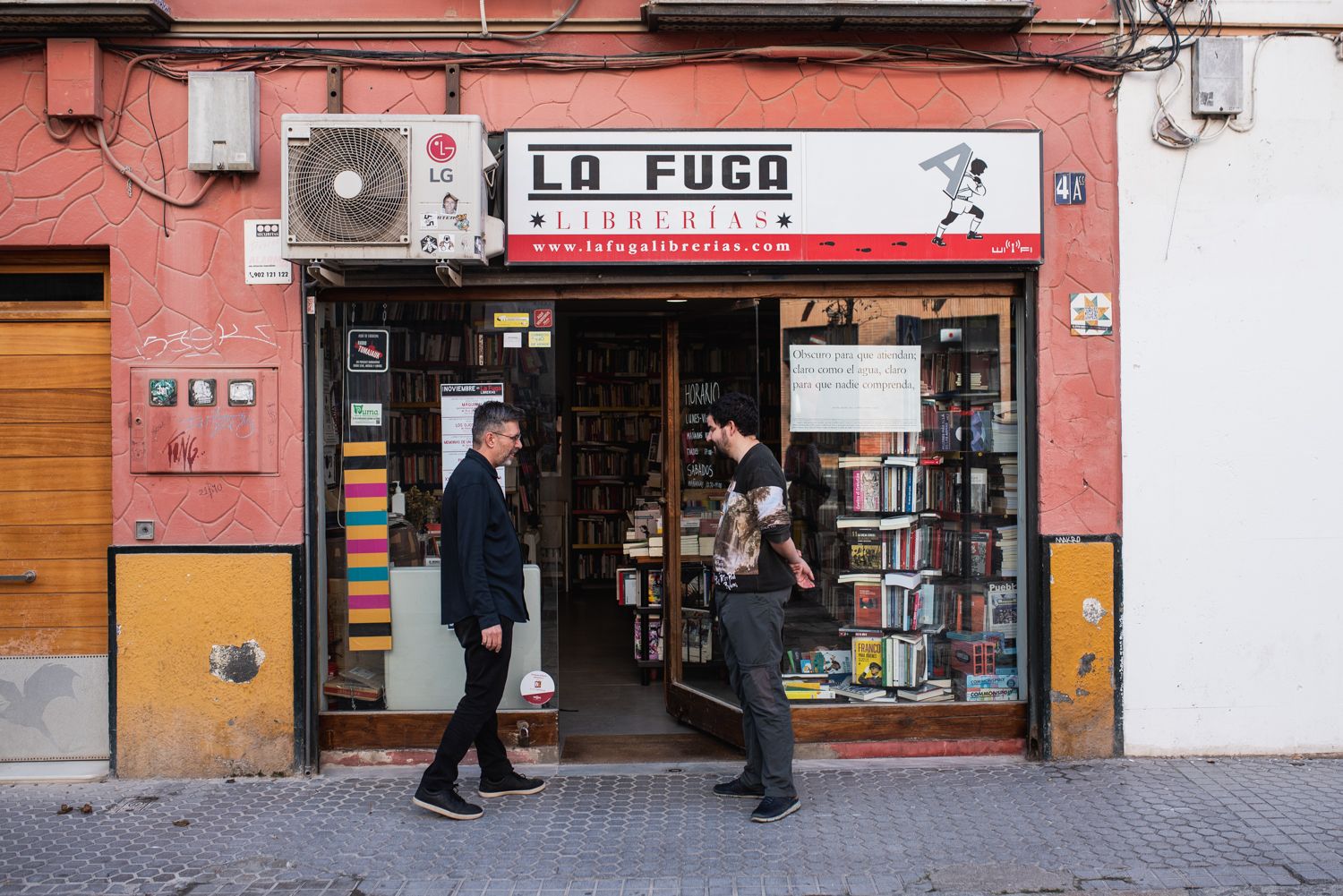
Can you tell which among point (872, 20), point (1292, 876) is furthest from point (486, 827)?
point (872, 20)

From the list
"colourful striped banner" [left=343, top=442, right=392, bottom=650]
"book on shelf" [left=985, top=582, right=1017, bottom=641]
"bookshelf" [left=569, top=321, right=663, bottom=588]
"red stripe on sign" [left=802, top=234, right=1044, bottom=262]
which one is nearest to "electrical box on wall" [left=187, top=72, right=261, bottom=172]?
"colourful striped banner" [left=343, top=442, right=392, bottom=650]

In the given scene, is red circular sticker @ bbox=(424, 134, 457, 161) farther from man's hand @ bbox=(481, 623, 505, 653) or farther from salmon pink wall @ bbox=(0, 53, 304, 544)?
man's hand @ bbox=(481, 623, 505, 653)

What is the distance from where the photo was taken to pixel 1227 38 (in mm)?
5719

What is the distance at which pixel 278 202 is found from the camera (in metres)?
5.62

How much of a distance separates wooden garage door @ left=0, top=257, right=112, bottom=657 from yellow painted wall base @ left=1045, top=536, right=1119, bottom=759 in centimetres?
530

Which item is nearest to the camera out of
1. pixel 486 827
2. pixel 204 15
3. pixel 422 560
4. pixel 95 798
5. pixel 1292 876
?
pixel 1292 876

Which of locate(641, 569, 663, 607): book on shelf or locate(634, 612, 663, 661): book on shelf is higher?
locate(641, 569, 663, 607): book on shelf

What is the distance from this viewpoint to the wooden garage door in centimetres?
573

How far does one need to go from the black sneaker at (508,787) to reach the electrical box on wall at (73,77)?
4.09 m

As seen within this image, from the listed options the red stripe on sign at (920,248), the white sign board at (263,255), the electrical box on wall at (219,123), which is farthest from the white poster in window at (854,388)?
the electrical box on wall at (219,123)

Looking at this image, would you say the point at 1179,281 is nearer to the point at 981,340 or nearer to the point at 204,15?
the point at 981,340

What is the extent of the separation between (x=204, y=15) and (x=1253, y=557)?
6522 mm

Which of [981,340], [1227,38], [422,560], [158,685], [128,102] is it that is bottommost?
[158,685]

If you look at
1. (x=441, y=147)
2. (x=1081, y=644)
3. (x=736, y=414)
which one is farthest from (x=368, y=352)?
(x=1081, y=644)
